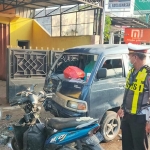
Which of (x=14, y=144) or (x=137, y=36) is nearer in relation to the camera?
(x=14, y=144)

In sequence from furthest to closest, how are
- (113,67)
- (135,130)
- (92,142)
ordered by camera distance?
(113,67)
(135,130)
(92,142)

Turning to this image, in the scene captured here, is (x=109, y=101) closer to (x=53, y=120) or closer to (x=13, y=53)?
(x=53, y=120)

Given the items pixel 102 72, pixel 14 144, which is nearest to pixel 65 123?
pixel 14 144

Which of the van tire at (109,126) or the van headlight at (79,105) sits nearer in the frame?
the van headlight at (79,105)

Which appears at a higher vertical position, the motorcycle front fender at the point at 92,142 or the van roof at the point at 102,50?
the van roof at the point at 102,50

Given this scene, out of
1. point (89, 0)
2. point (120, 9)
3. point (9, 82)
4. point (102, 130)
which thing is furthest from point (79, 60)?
point (120, 9)

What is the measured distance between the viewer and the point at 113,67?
454 cm

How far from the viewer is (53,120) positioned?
2979 millimetres

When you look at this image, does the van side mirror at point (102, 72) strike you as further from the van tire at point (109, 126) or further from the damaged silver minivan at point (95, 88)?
the van tire at point (109, 126)

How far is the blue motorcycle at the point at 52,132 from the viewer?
2.70 m

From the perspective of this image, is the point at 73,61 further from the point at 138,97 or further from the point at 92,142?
the point at 92,142

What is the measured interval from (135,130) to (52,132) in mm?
1115

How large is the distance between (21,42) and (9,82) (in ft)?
19.4

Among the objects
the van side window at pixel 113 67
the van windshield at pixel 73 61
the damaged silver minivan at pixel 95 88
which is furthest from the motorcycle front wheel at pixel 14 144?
the van side window at pixel 113 67
